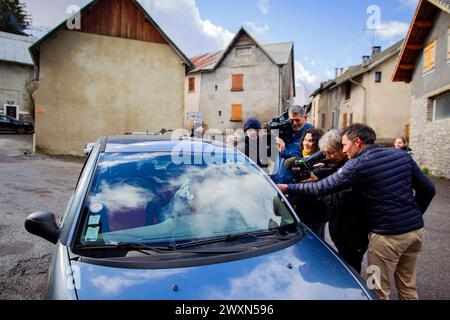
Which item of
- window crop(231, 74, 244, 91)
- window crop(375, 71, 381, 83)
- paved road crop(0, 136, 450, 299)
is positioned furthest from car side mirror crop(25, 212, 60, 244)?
window crop(231, 74, 244, 91)

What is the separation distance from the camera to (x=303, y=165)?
3.20m

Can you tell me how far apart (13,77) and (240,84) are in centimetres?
2210

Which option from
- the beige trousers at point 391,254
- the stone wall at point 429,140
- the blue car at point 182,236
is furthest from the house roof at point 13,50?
the beige trousers at point 391,254

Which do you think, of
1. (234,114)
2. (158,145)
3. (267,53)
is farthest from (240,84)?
(158,145)

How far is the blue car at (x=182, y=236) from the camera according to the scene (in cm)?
171

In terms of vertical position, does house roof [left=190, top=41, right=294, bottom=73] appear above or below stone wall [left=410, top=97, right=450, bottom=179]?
above

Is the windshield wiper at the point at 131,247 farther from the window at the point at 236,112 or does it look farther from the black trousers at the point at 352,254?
the window at the point at 236,112

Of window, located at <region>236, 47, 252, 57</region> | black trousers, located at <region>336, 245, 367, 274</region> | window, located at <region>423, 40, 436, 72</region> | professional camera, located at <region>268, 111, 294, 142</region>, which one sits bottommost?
black trousers, located at <region>336, 245, 367, 274</region>

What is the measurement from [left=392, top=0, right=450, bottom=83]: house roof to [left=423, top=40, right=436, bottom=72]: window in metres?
0.65

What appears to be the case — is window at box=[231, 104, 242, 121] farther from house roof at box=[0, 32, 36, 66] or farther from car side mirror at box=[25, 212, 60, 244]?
car side mirror at box=[25, 212, 60, 244]

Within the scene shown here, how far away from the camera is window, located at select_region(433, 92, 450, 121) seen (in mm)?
12683

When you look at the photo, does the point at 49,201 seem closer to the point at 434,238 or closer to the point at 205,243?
the point at 205,243

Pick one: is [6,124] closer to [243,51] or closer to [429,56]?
[243,51]

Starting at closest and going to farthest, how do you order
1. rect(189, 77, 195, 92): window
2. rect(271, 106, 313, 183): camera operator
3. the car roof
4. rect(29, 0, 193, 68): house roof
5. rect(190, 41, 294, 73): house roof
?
the car roof < rect(271, 106, 313, 183): camera operator < rect(29, 0, 193, 68): house roof < rect(190, 41, 294, 73): house roof < rect(189, 77, 195, 92): window
